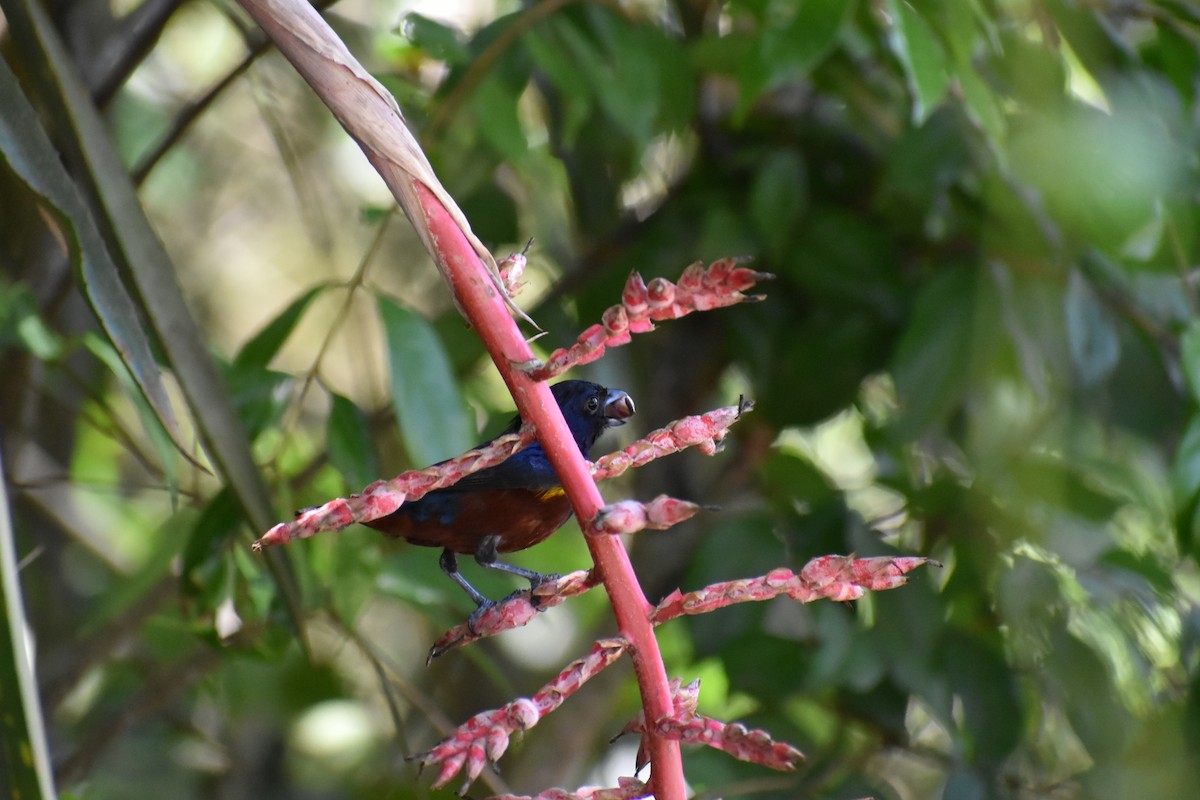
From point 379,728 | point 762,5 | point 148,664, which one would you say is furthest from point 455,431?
point 379,728

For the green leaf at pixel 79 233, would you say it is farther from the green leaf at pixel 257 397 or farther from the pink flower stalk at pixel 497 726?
the green leaf at pixel 257 397

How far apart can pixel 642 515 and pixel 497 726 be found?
78mm

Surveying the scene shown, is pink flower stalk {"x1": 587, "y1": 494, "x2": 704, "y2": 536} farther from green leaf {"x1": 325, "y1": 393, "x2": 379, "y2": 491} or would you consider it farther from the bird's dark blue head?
green leaf {"x1": 325, "y1": 393, "x2": 379, "y2": 491}

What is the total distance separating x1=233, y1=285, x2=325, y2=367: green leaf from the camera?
35.7 inches

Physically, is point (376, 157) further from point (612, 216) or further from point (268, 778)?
point (268, 778)

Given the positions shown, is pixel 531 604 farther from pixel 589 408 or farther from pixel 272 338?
pixel 272 338

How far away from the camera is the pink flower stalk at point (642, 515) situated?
323 mm

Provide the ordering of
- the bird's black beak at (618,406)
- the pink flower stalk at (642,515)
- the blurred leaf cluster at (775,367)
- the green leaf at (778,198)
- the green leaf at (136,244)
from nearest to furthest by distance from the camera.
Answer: the pink flower stalk at (642,515) < the bird's black beak at (618,406) < the green leaf at (136,244) < the blurred leaf cluster at (775,367) < the green leaf at (778,198)

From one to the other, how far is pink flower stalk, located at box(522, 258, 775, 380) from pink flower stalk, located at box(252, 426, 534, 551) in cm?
2

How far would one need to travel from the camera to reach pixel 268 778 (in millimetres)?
1725

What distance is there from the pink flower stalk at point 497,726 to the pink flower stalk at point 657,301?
3.3 inches

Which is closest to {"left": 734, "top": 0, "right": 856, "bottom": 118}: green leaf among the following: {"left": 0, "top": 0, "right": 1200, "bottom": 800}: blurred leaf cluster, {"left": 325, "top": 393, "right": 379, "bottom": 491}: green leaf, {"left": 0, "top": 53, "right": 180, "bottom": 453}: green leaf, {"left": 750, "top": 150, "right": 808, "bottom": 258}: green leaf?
{"left": 0, "top": 0, "right": 1200, "bottom": 800}: blurred leaf cluster

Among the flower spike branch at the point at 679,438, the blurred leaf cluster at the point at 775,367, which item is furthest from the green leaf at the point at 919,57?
the flower spike branch at the point at 679,438

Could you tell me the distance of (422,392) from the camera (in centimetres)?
81
